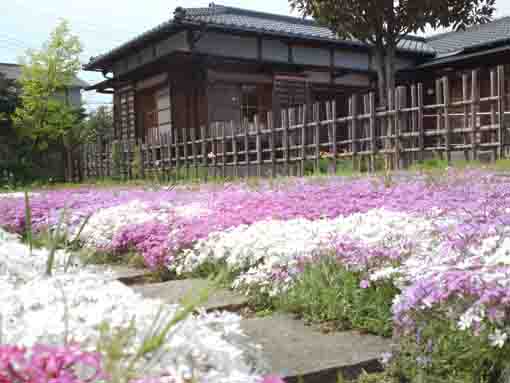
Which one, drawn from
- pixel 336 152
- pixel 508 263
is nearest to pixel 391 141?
pixel 336 152

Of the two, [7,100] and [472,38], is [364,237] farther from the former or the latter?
[7,100]

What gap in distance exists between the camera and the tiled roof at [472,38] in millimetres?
18481

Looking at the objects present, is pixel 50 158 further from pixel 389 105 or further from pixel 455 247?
pixel 455 247

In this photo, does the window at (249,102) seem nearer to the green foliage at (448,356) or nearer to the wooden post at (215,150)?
the wooden post at (215,150)

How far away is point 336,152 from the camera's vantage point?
9.90m

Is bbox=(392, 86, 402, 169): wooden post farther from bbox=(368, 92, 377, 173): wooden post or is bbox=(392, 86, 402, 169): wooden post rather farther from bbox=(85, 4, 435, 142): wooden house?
bbox=(85, 4, 435, 142): wooden house

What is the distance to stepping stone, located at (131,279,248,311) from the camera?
2748 millimetres

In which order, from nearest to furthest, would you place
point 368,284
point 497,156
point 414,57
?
point 368,284
point 497,156
point 414,57

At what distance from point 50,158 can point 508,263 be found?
75.0 ft

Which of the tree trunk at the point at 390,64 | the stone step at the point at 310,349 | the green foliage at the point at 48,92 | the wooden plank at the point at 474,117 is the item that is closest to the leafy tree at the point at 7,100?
the green foliage at the point at 48,92

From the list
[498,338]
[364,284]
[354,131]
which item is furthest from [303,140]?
[498,338]

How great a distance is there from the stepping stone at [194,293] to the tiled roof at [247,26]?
41.2 ft

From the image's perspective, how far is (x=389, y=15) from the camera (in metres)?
12.3

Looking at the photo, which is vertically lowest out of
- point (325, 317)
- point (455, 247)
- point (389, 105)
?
point (325, 317)
